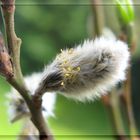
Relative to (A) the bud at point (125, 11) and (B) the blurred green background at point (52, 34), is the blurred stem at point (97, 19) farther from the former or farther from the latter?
(B) the blurred green background at point (52, 34)

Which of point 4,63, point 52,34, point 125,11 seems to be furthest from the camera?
point 52,34

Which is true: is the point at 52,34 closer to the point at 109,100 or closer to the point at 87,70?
the point at 109,100

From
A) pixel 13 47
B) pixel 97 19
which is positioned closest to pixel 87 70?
pixel 13 47

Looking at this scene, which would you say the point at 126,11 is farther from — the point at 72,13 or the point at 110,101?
the point at 72,13

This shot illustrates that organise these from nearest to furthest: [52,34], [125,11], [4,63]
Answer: [4,63] → [125,11] → [52,34]

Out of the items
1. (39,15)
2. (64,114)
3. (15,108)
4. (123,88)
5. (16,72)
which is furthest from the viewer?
(39,15)

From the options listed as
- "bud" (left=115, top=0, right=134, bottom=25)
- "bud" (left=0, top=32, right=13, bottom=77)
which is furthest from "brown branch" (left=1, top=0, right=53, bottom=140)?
"bud" (left=115, top=0, right=134, bottom=25)

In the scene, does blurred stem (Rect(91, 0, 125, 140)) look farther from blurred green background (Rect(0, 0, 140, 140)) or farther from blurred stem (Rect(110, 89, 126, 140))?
blurred green background (Rect(0, 0, 140, 140))

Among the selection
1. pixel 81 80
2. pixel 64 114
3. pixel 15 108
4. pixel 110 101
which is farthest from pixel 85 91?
pixel 64 114

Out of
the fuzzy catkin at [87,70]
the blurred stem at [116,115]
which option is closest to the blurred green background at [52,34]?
the blurred stem at [116,115]
